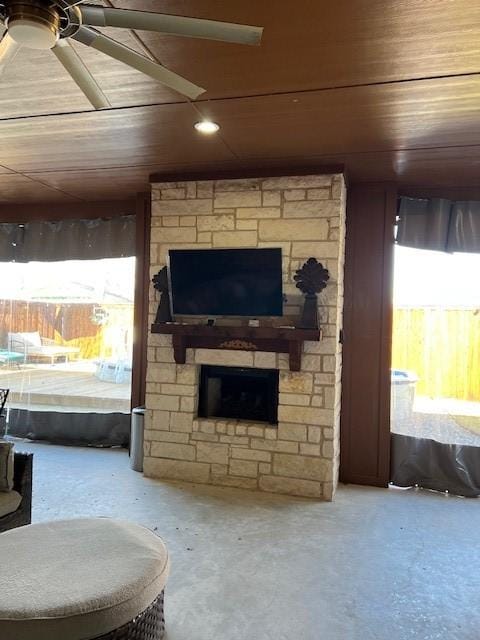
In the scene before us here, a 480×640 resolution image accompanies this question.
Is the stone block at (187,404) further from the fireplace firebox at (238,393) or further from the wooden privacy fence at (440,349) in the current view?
the wooden privacy fence at (440,349)

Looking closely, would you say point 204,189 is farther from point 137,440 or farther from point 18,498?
point 18,498

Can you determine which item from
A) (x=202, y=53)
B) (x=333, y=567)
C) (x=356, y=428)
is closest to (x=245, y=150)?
(x=202, y=53)

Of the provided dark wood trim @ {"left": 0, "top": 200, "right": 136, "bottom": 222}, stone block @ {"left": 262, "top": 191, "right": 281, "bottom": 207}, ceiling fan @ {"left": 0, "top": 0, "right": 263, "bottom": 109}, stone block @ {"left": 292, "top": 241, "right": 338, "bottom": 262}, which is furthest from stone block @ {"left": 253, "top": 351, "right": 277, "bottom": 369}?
ceiling fan @ {"left": 0, "top": 0, "right": 263, "bottom": 109}

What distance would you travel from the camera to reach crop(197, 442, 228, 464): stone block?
13.3 feet

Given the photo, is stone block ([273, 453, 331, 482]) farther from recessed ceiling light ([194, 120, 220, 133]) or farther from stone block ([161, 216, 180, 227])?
recessed ceiling light ([194, 120, 220, 133])

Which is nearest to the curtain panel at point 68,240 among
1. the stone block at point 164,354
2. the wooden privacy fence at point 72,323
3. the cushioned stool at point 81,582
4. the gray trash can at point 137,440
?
the wooden privacy fence at point 72,323

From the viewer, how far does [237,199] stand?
13.2 ft

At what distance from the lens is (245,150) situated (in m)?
3.54

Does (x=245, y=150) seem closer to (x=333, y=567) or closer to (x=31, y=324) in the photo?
(x=333, y=567)

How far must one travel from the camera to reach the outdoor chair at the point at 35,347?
213 inches

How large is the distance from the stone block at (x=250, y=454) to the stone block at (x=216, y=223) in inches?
70.9

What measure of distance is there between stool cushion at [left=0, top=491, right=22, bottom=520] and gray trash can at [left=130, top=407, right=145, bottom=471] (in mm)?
1816

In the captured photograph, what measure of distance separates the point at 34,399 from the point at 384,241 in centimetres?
402

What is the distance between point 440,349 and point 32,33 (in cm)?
380
